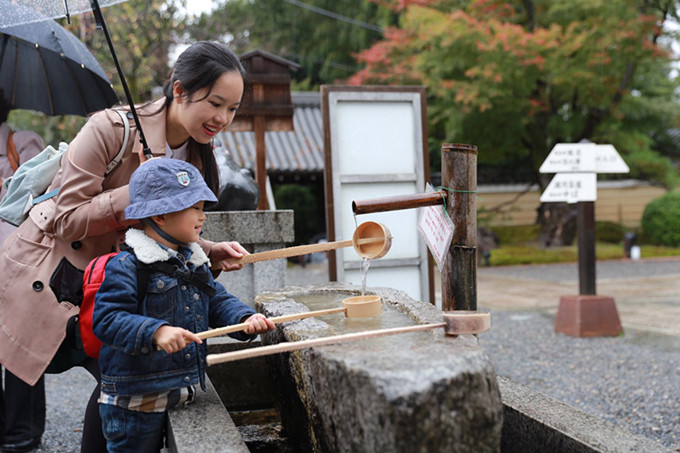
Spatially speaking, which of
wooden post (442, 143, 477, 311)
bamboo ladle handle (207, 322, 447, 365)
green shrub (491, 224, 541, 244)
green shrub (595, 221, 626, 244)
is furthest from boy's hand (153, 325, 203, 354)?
green shrub (595, 221, 626, 244)

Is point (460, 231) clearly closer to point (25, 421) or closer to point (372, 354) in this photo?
point (372, 354)

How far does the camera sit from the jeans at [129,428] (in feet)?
6.62

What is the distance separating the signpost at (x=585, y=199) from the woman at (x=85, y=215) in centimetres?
473

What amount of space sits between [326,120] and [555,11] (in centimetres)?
918

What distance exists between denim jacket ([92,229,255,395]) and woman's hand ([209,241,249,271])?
19 cm

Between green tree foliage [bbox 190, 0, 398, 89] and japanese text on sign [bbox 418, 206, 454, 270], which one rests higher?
green tree foliage [bbox 190, 0, 398, 89]

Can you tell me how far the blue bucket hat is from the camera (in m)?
1.98

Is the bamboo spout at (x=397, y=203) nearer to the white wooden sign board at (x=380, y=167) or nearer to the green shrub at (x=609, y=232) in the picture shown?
the white wooden sign board at (x=380, y=167)

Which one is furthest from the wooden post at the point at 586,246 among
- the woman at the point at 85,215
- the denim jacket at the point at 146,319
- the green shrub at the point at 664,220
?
the green shrub at the point at 664,220

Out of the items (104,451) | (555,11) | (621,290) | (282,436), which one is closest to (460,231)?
(282,436)

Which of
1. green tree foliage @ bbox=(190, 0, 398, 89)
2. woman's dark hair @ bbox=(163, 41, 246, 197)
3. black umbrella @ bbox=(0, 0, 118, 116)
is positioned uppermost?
green tree foliage @ bbox=(190, 0, 398, 89)

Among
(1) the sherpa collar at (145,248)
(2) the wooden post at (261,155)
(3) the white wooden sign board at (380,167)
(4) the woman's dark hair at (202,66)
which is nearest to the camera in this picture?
(1) the sherpa collar at (145,248)

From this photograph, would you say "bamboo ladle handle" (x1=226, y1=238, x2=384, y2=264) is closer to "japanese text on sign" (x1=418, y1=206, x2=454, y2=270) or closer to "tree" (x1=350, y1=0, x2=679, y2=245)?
"japanese text on sign" (x1=418, y1=206, x2=454, y2=270)

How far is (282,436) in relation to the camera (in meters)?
2.79
